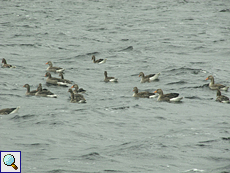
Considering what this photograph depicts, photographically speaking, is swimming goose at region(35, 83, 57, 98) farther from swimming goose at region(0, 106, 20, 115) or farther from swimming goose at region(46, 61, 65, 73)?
swimming goose at region(46, 61, 65, 73)

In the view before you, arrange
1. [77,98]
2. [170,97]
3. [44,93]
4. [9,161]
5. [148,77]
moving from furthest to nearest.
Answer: [148,77]
[44,93]
[170,97]
[77,98]
[9,161]

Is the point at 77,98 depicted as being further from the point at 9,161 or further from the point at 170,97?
the point at 9,161

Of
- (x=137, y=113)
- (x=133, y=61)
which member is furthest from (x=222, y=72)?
(x=137, y=113)

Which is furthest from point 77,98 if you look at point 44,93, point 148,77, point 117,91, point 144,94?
point 148,77

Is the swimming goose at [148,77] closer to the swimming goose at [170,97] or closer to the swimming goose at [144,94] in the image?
the swimming goose at [144,94]

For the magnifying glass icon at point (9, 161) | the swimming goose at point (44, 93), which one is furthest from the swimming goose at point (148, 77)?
the magnifying glass icon at point (9, 161)

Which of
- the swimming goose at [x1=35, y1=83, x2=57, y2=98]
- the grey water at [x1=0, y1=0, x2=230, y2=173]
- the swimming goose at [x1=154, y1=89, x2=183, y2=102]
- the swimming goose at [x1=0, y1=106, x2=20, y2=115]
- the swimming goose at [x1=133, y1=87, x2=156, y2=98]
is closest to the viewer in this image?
the grey water at [x1=0, y1=0, x2=230, y2=173]

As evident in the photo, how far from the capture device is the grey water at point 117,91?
1563 cm

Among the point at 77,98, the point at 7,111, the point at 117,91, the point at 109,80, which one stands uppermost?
the point at 7,111

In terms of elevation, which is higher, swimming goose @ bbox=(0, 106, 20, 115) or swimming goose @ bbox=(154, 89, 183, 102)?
swimming goose @ bbox=(0, 106, 20, 115)

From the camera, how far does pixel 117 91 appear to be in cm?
2614

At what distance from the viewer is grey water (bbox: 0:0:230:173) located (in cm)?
1563

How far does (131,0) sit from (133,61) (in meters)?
37.7

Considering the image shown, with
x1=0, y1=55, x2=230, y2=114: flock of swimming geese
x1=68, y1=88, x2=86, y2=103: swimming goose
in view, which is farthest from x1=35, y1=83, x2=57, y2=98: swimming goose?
x1=68, y1=88, x2=86, y2=103: swimming goose
